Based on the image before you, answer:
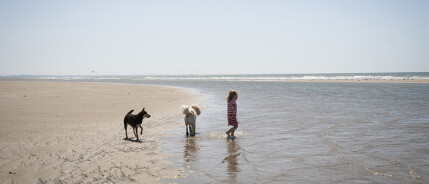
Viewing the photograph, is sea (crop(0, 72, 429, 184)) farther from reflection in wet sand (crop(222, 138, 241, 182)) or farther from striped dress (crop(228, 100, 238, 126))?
striped dress (crop(228, 100, 238, 126))

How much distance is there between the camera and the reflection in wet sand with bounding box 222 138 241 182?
17.9ft

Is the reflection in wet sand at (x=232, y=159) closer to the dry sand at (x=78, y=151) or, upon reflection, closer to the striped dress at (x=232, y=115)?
the striped dress at (x=232, y=115)

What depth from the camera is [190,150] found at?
735 centimetres

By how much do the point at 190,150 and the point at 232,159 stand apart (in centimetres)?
137

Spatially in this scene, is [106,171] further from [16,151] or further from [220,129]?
[220,129]

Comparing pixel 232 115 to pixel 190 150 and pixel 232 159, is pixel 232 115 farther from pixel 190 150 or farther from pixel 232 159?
pixel 232 159

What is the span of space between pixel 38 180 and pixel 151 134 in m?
4.51

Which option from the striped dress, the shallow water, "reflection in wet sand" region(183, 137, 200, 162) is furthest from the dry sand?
the striped dress

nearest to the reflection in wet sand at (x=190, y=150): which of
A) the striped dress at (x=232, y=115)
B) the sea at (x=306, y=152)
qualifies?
the sea at (x=306, y=152)

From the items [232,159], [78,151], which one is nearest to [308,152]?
[232,159]

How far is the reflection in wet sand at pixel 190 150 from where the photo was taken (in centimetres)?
661

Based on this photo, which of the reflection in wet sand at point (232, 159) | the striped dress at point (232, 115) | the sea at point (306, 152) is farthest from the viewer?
the striped dress at point (232, 115)

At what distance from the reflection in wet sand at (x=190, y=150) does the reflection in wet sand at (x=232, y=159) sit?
2.55 feet

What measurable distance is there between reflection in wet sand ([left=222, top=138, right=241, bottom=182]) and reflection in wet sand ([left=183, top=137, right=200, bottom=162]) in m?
0.78
